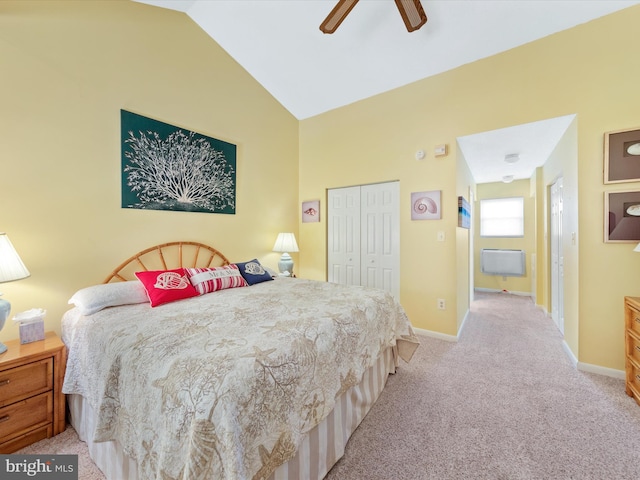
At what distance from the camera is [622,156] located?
224 centimetres

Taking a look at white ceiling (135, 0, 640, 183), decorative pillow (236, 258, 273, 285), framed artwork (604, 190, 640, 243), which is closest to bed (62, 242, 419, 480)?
decorative pillow (236, 258, 273, 285)

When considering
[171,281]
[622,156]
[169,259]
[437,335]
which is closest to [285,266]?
[169,259]

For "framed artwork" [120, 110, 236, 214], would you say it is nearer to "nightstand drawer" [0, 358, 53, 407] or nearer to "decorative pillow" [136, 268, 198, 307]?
"decorative pillow" [136, 268, 198, 307]

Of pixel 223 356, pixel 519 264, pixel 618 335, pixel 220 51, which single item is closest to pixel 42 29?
Result: pixel 220 51

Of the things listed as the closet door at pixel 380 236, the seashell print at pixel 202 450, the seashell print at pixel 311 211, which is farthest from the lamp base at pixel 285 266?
the seashell print at pixel 202 450

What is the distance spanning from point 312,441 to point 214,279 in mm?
1643

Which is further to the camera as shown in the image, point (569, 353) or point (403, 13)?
point (569, 353)

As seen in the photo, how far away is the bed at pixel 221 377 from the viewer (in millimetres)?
917

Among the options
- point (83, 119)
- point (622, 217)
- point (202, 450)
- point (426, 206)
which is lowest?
point (202, 450)

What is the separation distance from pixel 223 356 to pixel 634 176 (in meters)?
3.39

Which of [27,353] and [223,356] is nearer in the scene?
[223,356]

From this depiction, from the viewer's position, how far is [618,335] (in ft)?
7.56

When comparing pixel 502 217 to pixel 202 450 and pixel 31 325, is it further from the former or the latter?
pixel 31 325

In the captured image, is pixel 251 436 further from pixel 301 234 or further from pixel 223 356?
pixel 301 234
